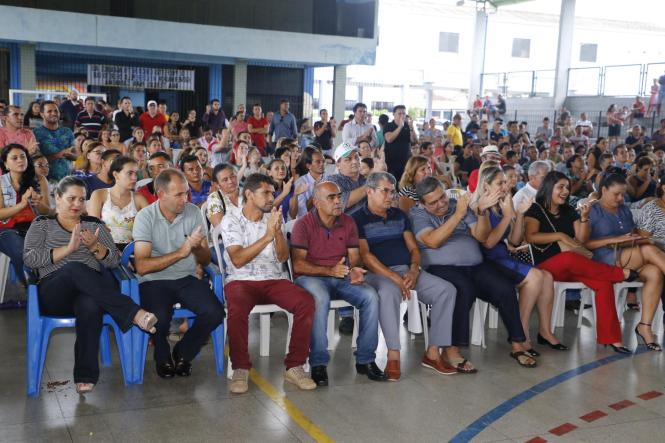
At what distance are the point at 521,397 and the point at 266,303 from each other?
169 centimetres

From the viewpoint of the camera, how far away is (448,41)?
40.1 m

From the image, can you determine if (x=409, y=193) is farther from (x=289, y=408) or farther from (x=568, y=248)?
(x=289, y=408)

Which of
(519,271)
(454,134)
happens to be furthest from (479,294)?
(454,134)

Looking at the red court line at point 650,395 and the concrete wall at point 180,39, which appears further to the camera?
the concrete wall at point 180,39

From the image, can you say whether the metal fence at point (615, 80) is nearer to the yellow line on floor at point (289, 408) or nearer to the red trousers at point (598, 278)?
the red trousers at point (598, 278)

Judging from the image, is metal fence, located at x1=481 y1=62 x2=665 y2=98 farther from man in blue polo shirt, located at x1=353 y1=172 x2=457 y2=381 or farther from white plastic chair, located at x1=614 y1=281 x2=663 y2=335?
man in blue polo shirt, located at x1=353 y1=172 x2=457 y2=381

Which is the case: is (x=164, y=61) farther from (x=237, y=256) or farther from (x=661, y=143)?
(x=237, y=256)

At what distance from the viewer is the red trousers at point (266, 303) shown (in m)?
4.48

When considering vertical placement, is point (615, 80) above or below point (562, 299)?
above

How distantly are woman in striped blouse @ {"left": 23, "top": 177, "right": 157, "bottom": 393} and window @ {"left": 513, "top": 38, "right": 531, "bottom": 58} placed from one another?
36719 mm

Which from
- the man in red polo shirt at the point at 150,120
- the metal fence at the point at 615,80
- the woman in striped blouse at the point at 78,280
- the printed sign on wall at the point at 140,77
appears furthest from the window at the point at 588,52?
the woman in striped blouse at the point at 78,280

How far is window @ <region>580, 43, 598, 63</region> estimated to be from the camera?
36750mm

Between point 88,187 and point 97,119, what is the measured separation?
5.39 metres

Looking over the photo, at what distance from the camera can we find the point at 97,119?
11109 mm
